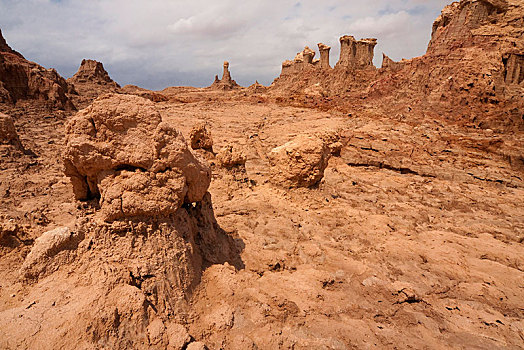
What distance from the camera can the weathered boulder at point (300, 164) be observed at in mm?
5934

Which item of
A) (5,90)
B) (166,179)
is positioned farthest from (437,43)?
(5,90)

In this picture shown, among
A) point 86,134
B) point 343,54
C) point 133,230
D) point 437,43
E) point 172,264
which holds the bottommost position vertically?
point 172,264

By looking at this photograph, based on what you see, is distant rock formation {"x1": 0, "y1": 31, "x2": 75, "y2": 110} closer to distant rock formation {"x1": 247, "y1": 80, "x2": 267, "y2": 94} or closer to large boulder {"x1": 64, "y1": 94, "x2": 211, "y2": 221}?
large boulder {"x1": 64, "y1": 94, "x2": 211, "y2": 221}

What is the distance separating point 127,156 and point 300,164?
3946mm

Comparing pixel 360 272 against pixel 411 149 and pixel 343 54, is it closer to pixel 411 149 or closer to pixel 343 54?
pixel 411 149

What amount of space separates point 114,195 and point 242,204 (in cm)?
328

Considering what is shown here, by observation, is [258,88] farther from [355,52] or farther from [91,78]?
[91,78]

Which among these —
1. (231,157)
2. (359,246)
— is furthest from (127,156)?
(359,246)

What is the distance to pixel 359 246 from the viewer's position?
15.8 ft

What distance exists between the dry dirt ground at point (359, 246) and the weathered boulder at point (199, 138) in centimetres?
77

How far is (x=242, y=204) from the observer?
18.5 ft

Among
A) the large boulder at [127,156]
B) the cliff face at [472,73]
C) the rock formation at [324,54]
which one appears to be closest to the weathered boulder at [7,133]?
the large boulder at [127,156]

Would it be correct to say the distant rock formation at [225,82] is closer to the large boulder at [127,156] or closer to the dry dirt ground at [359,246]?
the dry dirt ground at [359,246]

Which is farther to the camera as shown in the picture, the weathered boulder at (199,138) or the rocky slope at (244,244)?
the weathered boulder at (199,138)
